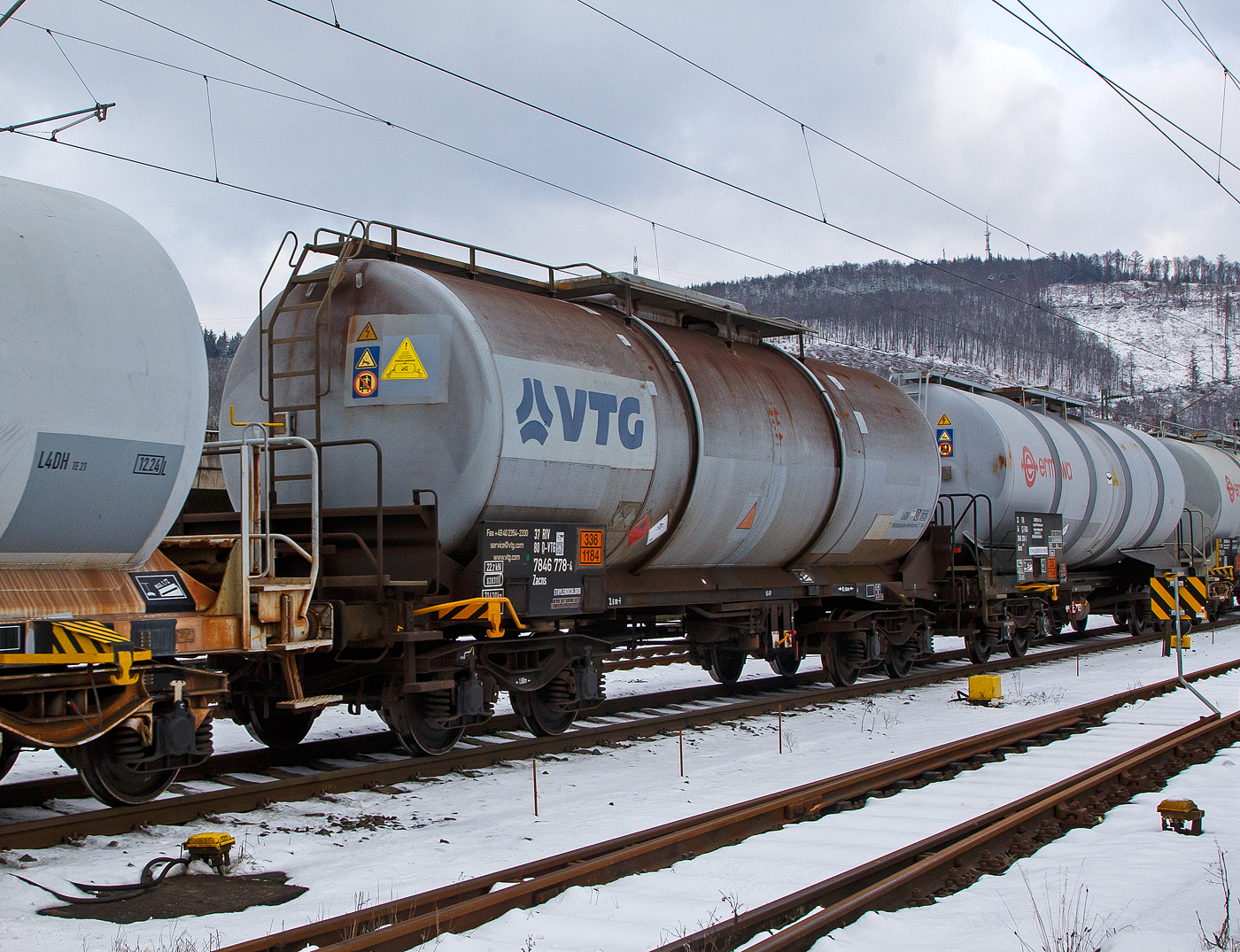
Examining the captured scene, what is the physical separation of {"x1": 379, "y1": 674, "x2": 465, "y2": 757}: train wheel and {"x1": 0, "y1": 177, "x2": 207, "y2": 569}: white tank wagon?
2.80 meters

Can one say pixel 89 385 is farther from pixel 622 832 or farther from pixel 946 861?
pixel 946 861

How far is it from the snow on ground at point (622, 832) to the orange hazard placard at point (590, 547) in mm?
1757

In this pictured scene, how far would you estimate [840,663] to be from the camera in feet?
48.2

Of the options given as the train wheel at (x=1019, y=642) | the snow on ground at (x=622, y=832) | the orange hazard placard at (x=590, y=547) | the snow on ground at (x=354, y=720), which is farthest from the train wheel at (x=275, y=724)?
the train wheel at (x=1019, y=642)

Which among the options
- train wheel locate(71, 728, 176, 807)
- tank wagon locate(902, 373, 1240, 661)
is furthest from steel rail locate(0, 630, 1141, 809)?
tank wagon locate(902, 373, 1240, 661)

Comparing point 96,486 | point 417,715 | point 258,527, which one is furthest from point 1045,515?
point 96,486

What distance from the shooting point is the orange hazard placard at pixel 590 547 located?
31.4 feet

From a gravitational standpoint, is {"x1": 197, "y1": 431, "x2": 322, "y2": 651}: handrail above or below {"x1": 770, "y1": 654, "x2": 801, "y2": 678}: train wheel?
above

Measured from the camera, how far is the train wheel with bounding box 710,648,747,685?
1458 cm

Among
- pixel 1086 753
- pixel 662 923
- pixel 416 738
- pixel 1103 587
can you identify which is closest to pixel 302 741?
pixel 416 738

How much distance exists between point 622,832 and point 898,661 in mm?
9821

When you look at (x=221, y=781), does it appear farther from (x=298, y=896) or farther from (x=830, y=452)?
(x=830, y=452)

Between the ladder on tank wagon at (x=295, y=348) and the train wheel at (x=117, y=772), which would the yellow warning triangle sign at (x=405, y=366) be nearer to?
the ladder on tank wagon at (x=295, y=348)

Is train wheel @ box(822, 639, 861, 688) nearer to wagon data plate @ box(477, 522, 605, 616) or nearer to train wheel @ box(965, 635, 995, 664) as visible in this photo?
train wheel @ box(965, 635, 995, 664)
